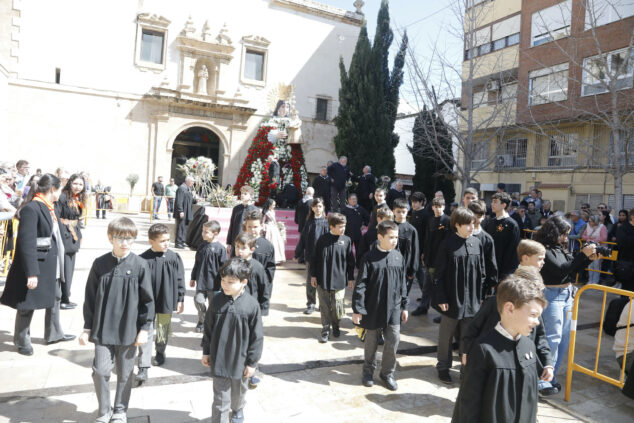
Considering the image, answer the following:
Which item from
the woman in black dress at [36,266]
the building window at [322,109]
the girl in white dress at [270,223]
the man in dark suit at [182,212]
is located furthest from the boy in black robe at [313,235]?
the building window at [322,109]

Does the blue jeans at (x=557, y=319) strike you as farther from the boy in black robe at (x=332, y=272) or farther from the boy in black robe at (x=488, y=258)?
the boy in black robe at (x=332, y=272)

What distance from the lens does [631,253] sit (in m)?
6.93

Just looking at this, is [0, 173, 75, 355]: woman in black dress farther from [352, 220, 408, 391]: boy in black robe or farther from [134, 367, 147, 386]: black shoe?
[352, 220, 408, 391]: boy in black robe

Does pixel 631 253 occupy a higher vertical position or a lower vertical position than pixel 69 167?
lower

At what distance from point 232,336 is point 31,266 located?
8.31 feet

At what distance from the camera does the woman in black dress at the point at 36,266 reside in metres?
4.45

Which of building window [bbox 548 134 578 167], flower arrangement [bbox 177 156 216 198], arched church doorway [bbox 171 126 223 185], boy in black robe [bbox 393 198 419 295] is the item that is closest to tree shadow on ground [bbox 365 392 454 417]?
boy in black robe [bbox 393 198 419 295]

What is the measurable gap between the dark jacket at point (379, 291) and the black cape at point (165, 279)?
70.3 inches

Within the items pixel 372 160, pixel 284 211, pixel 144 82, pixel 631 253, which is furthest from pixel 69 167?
pixel 631 253

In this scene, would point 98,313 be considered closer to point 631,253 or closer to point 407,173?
point 631,253

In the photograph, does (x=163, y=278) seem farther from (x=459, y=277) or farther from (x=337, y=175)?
(x=337, y=175)

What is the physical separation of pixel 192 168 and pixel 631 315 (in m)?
12.3

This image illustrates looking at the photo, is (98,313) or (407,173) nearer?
(98,313)

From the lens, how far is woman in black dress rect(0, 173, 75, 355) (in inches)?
175
